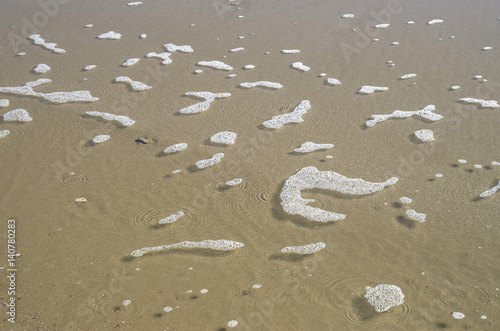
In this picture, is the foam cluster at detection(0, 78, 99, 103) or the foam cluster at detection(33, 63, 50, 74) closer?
the foam cluster at detection(0, 78, 99, 103)

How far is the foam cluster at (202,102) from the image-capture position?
691 centimetres

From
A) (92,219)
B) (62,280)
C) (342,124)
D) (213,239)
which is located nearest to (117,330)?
(62,280)

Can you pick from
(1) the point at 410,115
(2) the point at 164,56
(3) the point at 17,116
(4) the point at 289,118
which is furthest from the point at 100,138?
(1) the point at 410,115

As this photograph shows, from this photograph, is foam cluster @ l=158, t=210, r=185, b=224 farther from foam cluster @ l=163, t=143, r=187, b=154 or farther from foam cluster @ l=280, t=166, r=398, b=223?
foam cluster @ l=163, t=143, r=187, b=154

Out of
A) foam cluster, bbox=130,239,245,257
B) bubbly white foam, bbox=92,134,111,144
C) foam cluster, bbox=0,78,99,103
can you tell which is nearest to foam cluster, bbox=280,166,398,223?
foam cluster, bbox=130,239,245,257

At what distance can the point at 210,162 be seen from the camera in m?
5.67

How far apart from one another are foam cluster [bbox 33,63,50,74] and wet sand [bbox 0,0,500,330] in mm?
148

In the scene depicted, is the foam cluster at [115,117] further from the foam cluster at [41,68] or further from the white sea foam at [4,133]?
the foam cluster at [41,68]

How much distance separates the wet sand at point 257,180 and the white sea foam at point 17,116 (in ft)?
0.61

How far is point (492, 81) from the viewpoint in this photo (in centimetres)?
729

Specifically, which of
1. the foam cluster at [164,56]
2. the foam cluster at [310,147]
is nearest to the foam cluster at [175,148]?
the foam cluster at [310,147]

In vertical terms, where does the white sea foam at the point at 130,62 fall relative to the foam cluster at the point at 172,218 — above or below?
above

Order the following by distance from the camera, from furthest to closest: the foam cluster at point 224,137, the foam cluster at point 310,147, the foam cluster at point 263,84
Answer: the foam cluster at point 263,84 < the foam cluster at point 224,137 < the foam cluster at point 310,147

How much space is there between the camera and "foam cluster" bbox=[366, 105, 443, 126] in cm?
644
